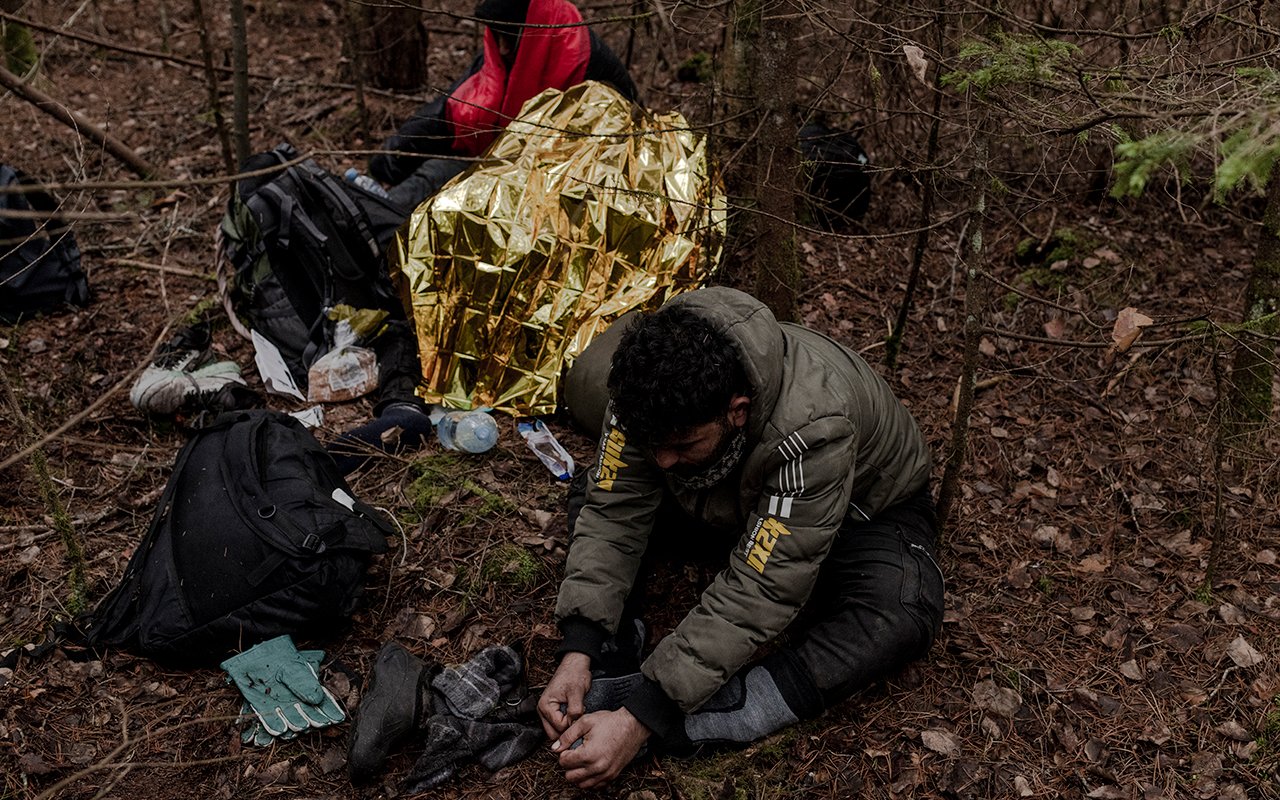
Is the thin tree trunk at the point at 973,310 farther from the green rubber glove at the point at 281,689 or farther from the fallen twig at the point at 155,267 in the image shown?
the fallen twig at the point at 155,267

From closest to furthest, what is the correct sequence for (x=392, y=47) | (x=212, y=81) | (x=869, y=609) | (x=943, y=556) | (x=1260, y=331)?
(x=869, y=609), (x=1260, y=331), (x=943, y=556), (x=212, y=81), (x=392, y=47)

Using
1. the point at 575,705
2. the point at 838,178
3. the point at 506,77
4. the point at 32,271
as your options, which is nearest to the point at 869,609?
the point at 575,705

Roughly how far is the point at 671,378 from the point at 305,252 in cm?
286

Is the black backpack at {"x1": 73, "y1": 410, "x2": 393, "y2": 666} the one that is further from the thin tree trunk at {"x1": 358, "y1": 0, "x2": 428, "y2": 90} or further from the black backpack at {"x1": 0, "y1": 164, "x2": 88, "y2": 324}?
the thin tree trunk at {"x1": 358, "y1": 0, "x2": 428, "y2": 90}

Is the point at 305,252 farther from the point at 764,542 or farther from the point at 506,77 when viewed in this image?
the point at 764,542

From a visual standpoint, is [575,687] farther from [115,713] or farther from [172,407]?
[172,407]

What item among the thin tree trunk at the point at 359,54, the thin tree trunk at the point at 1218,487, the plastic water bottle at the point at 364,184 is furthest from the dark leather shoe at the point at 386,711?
the thin tree trunk at the point at 359,54

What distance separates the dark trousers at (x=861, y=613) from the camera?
9.23 ft

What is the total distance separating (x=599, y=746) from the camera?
2582 millimetres

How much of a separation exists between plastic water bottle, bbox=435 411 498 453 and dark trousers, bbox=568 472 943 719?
1.09m

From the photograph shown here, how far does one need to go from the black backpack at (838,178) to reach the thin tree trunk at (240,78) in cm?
321

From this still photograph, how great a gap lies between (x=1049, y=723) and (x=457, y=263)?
3099mm

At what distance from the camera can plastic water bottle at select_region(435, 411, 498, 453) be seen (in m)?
3.94

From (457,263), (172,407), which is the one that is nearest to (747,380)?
(457,263)
